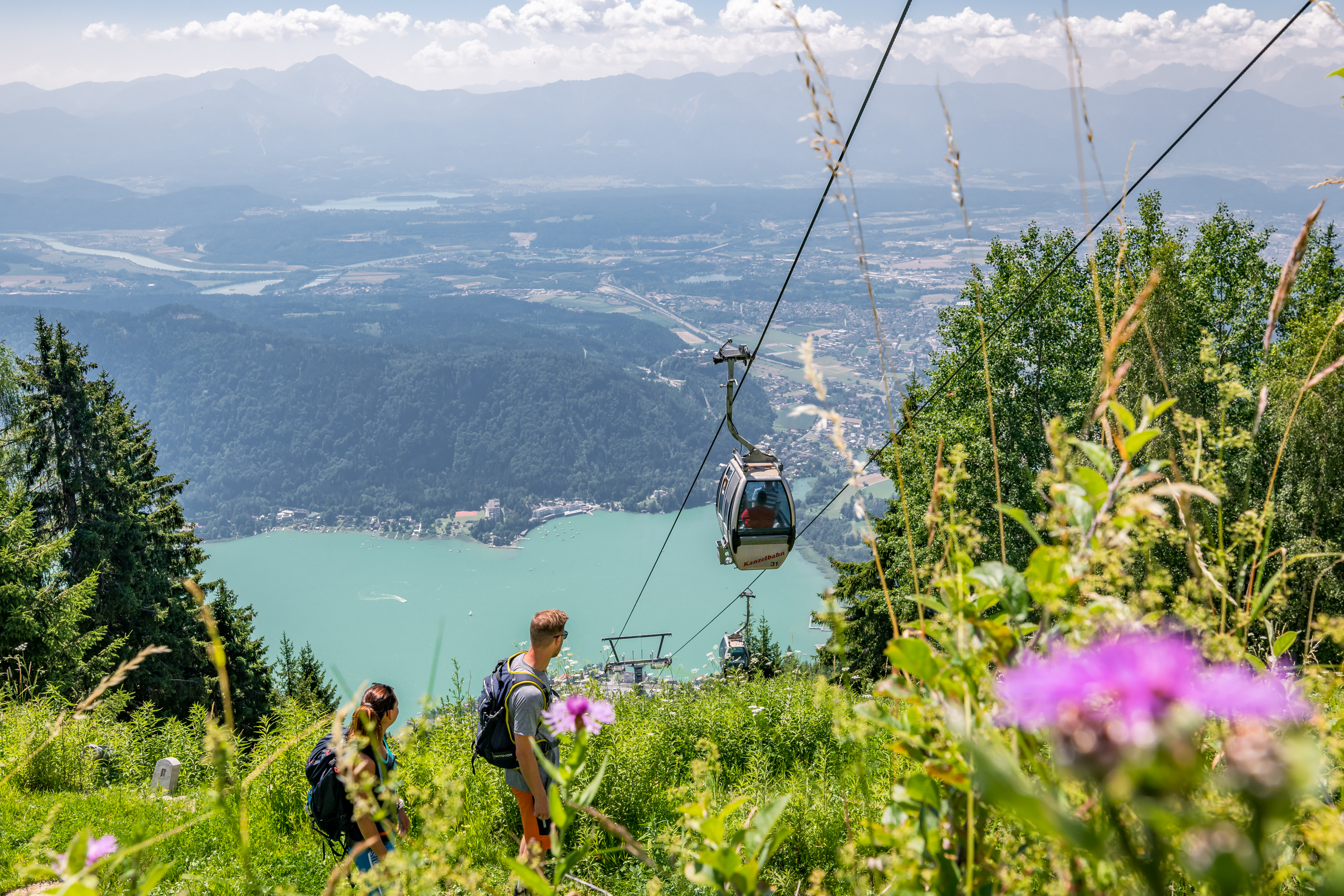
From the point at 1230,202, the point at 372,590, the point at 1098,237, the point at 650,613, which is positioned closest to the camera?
the point at 1098,237

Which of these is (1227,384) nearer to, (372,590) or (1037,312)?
(1037,312)

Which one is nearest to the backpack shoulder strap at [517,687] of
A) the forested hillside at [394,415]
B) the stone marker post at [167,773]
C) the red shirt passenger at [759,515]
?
the stone marker post at [167,773]

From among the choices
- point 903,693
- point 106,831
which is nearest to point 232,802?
point 903,693

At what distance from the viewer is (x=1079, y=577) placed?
2.13 feet

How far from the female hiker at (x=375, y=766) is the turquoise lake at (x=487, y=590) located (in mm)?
60945

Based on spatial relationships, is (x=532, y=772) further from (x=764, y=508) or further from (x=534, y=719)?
(x=764, y=508)

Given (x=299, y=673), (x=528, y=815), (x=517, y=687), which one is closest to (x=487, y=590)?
(x=299, y=673)

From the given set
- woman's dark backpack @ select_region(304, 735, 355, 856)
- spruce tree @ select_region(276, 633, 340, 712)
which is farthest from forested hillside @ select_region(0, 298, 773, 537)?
woman's dark backpack @ select_region(304, 735, 355, 856)

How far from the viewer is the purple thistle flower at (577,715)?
98 centimetres

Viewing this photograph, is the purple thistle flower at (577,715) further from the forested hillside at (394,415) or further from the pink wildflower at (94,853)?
the forested hillside at (394,415)

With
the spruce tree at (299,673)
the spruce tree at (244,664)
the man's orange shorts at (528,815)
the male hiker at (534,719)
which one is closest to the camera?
the male hiker at (534,719)

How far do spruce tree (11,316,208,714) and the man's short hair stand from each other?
17.5 meters

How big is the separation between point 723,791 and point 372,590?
305ft

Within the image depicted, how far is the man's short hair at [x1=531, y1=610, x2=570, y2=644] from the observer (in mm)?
3238
